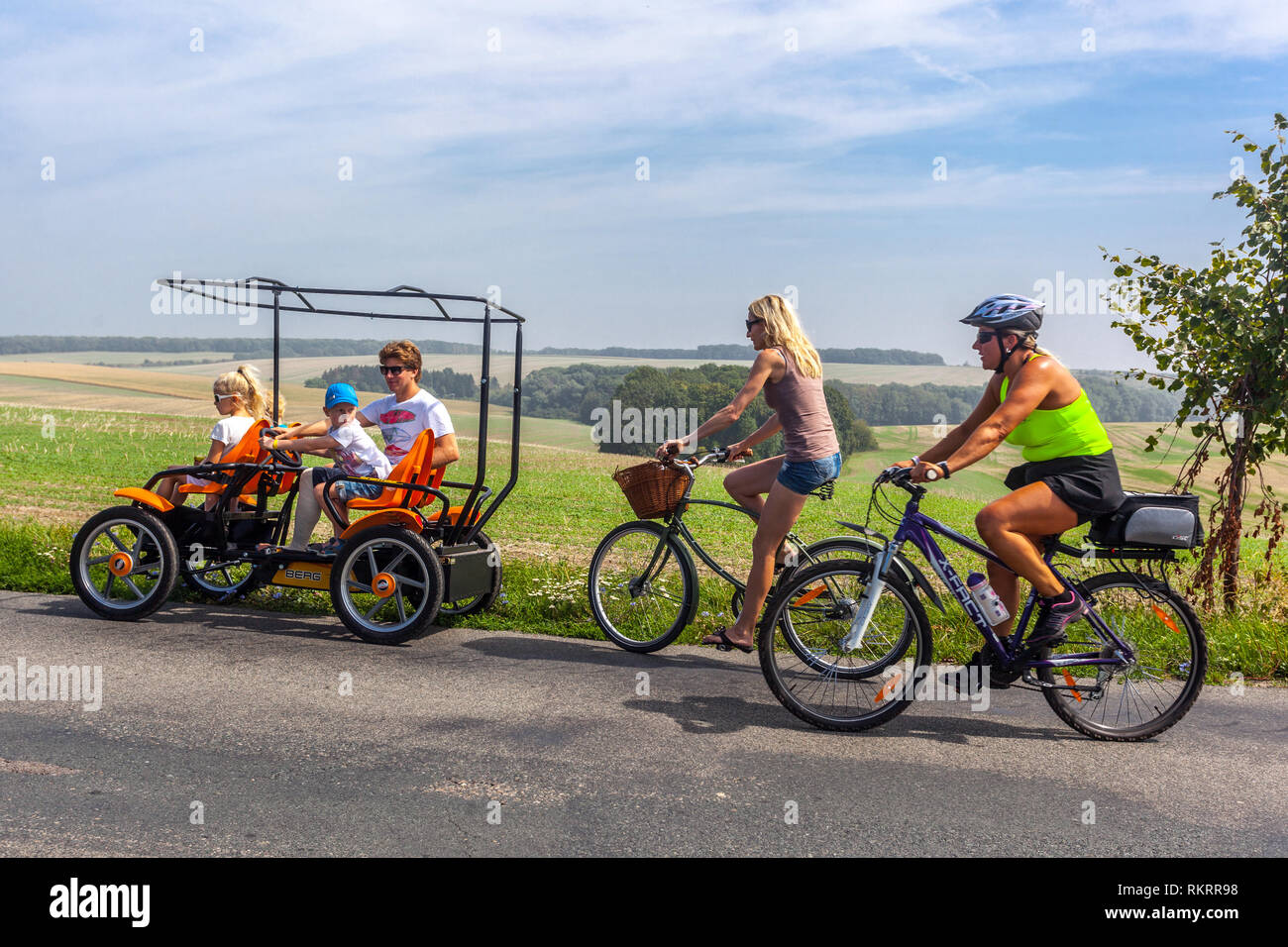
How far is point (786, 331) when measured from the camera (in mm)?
6215

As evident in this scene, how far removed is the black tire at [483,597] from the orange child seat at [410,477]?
1.84 ft

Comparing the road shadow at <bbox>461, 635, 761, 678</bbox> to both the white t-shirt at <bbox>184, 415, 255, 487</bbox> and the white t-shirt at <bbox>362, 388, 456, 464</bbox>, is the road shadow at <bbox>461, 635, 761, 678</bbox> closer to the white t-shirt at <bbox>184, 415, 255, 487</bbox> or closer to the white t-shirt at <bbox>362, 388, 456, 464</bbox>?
the white t-shirt at <bbox>362, 388, 456, 464</bbox>

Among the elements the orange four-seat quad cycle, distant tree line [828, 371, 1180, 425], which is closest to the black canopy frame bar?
the orange four-seat quad cycle

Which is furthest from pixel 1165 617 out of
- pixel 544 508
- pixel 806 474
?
pixel 544 508

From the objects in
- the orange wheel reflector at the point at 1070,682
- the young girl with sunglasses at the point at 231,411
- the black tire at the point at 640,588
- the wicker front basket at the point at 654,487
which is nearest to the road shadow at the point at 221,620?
the young girl with sunglasses at the point at 231,411

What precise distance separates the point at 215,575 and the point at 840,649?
4.98 meters

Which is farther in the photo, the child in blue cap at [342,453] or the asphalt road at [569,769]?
the child in blue cap at [342,453]

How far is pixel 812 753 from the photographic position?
483 cm

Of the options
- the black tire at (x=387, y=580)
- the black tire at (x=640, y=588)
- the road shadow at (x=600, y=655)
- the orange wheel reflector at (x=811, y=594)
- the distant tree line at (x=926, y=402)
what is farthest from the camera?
the distant tree line at (x=926, y=402)

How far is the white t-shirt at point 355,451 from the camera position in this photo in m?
7.66

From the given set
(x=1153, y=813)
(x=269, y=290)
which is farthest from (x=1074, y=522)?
(x=269, y=290)

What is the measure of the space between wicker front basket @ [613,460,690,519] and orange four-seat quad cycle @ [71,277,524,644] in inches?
42.8

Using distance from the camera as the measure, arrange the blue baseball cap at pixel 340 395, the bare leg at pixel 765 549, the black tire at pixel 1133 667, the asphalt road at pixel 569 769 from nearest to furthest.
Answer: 1. the asphalt road at pixel 569 769
2. the black tire at pixel 1133 667
3. the bare leg at pixel 765 549
4. the blue baseball cap at pixel 340 395

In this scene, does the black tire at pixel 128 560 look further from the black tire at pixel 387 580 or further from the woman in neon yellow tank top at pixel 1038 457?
the woman in neon yellow tank top at pixel 1038 457
